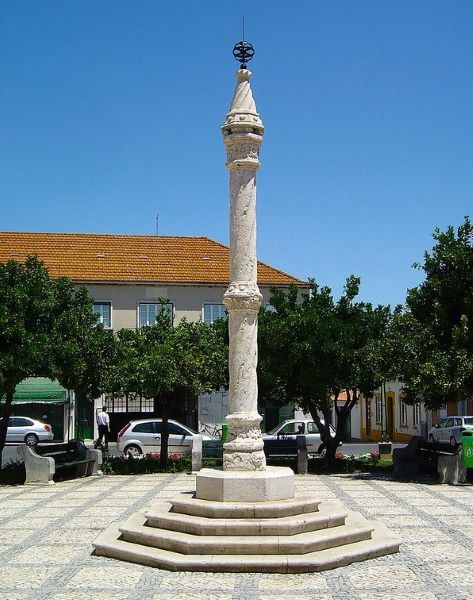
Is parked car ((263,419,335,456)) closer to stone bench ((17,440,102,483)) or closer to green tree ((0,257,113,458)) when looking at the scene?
stone bench ((17,440,102,483))

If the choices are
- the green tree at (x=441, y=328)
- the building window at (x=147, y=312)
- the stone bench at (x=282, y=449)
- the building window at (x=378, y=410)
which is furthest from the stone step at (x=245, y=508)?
the building window at (x=378, y=410)

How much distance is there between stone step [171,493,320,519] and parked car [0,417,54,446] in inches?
876

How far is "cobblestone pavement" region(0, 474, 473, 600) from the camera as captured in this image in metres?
8.03

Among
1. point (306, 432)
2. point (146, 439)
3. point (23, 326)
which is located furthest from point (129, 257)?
point (23, 326)

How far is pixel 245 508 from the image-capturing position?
9.93 metres

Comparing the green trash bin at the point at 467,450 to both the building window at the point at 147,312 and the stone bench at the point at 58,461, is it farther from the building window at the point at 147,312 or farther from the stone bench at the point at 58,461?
the building window at the point at 147,312

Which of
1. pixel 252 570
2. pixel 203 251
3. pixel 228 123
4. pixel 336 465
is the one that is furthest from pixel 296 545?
pixel 203 251

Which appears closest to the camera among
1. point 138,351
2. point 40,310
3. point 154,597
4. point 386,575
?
point 154,597

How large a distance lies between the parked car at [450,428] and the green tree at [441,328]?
12317 millimetres

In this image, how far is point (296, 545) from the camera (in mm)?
9211

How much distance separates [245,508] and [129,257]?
27873 mm

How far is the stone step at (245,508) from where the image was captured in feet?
32.6

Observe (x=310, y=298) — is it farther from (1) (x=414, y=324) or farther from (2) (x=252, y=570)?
(2) (x=252, y=570)

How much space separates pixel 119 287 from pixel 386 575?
2736cm
